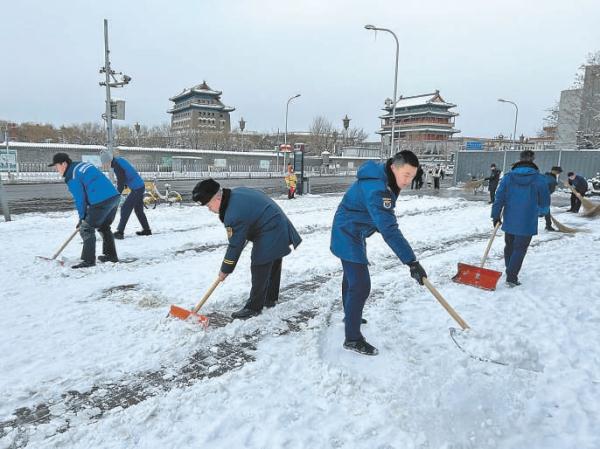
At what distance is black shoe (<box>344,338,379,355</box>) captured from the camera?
3.31 m

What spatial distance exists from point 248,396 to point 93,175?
13.5 ft

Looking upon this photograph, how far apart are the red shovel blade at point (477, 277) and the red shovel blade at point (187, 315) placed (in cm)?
321

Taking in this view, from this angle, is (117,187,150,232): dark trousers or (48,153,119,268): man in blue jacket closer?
(48,153,119,268): man in blue jacket

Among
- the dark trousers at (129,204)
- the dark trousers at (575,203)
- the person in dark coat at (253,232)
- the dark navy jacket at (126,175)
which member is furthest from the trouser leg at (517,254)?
the dark trousers at (575,203)

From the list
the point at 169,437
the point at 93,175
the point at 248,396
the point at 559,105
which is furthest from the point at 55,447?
the point at 559,105

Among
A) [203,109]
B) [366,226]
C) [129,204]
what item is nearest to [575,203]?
[366,226]

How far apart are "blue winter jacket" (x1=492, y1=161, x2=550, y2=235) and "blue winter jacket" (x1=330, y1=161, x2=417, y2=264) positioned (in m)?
2.59

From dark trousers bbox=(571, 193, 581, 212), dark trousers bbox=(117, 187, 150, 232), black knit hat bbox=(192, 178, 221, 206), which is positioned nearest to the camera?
black knit hat bbox=(192, 178, 221, 206)

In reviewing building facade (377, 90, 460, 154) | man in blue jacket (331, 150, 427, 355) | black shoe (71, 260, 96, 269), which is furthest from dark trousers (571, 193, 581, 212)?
building facade (377, 90, 460, 154)

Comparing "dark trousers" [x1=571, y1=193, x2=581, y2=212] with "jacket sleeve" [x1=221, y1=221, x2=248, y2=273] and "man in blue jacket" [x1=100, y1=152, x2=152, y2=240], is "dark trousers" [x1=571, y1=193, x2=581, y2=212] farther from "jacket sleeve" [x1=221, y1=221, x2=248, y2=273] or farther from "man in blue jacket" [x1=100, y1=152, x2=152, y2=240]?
"jacket sleeve" [x1=221, y1=221, x2=248, y2=273]

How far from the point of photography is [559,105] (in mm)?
44219

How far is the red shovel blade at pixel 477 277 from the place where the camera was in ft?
16.1

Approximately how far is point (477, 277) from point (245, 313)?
294cm

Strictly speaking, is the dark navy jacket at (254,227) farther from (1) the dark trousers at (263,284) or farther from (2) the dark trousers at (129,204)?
(2) the dark trousers at (129,204)
